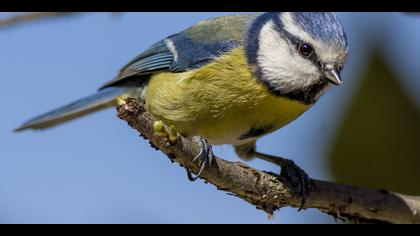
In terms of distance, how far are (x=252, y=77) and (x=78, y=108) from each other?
98 centimetres

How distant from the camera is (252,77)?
312 cm

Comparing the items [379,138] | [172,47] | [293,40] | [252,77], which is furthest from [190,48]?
[379,138]

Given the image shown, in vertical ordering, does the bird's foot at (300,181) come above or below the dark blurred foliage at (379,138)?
below

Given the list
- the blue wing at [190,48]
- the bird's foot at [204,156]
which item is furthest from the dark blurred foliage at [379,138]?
the bird's foot at [204,156]

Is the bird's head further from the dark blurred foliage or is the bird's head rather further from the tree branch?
the dark blurred foliage

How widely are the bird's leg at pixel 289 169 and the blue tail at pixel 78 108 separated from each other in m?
0.59

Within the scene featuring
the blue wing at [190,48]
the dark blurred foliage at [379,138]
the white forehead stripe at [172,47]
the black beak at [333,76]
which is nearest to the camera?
the black beak at [333,76]

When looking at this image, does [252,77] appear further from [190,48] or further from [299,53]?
[190,48]

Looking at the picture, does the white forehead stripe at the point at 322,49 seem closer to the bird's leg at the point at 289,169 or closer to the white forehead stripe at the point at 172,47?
the bird's leg at the point at 289,169

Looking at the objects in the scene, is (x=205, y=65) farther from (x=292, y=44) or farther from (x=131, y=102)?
(x=131, y=102)

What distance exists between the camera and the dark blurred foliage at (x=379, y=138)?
410cm

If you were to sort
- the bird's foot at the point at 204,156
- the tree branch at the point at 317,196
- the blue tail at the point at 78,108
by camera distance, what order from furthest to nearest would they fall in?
the blue tail at the point at 78,108, the tree branch at the point at 317,196, the bird's foot at the point at 204,156
